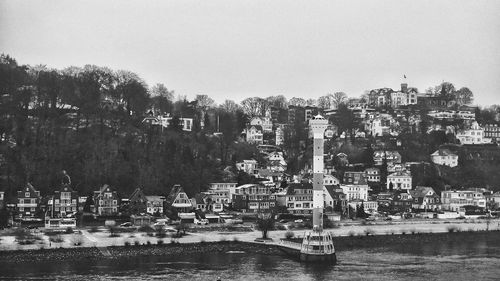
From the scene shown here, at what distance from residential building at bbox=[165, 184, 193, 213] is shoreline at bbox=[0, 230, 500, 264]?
420 inches

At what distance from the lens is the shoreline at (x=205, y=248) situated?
3488cm

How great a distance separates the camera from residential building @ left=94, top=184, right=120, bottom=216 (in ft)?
159

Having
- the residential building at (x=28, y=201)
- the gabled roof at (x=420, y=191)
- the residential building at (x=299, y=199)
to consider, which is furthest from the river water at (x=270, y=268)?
the gabled roof at (x=420, y=191)

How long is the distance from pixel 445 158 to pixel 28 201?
3930 centimetres

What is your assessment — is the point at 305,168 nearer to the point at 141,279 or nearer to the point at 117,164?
the point at 117,164

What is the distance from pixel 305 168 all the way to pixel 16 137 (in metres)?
25.7

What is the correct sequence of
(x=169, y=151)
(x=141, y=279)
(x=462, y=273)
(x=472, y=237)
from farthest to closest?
(x=169, y=151) → (x=472, y=237) → (x=462, y=273) → (x=141, y=279)

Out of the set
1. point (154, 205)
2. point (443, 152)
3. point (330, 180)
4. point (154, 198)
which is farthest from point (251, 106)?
point (154, 205)

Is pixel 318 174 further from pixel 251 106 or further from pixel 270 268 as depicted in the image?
pixel 251 106

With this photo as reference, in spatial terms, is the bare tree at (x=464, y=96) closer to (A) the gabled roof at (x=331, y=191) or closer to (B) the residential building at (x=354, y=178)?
(B) the residential building at (x=354, y=178)

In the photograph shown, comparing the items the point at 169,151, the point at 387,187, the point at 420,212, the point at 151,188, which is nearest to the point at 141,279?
the point at 151,188

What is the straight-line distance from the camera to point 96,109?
192 ft

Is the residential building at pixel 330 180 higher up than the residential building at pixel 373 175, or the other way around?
the residential building at pixel 373 175

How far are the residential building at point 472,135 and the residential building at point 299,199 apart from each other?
2911 centimetres
